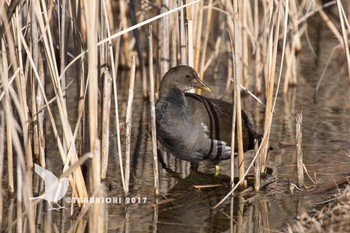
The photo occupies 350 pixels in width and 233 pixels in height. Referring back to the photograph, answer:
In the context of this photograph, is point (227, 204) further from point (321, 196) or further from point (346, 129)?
point (346, 129)

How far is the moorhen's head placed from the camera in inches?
252

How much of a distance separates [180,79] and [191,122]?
390 mm

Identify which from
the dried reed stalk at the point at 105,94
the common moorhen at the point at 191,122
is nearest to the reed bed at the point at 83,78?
the dried reed stalk at the point at 105,94

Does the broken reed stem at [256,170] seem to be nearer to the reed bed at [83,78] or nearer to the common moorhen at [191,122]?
the reed bed at [83,78]

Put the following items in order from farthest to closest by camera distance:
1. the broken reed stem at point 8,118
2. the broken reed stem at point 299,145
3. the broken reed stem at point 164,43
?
the broken reed stem at point 164,43
the broken reed stem at point 299,145
the broken reed stem at point 8,118

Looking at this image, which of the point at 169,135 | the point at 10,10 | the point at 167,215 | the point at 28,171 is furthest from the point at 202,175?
A: the point at 10,10

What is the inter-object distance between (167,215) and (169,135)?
0.81 meters

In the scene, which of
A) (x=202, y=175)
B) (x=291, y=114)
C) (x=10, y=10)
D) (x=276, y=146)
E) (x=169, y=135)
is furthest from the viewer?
(x=291, y=114)

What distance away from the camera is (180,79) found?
6.40m

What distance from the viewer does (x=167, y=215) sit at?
18.3ft

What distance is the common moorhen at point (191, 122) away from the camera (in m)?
6.19

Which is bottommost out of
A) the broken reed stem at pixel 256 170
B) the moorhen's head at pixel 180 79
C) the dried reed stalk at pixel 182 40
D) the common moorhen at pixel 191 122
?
the broken reed stem at pixel 256 170

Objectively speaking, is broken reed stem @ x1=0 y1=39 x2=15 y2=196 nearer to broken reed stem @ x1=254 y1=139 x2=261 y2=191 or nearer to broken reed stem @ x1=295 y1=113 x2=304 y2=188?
broken reed stem @ x1=254 y1=139 x2=261 y2=191

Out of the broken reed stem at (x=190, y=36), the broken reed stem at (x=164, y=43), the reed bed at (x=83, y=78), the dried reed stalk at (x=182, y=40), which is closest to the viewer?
the reed bed at (x=83, y=78)
